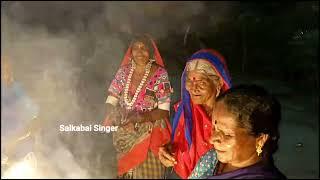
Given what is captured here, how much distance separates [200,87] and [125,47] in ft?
1.86

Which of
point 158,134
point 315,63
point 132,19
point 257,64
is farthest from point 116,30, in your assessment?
point 315,63

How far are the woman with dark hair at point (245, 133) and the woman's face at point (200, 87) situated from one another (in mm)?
148

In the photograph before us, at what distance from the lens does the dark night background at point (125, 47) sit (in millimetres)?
2840

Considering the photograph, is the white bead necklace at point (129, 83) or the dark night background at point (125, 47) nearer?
the dark night background at point (125, 47)

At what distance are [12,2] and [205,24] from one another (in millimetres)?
1282

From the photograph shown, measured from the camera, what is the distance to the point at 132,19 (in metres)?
2.89

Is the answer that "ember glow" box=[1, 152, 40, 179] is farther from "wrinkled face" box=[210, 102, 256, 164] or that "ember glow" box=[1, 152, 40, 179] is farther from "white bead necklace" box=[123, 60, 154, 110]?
"wrinkled face" box=[210, 102, 256, 164]

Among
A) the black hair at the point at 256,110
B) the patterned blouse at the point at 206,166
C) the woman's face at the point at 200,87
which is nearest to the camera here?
the black hair at the point at 256,110

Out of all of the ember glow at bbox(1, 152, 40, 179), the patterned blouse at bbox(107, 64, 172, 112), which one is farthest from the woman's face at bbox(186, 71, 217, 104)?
the ember glow at bbox(1, 152, 40, 179)

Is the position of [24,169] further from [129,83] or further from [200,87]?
[200,87]

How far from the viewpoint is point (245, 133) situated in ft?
8.71

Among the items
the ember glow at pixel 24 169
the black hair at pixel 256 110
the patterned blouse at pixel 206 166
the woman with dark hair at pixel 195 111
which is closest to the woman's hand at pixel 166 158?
the woman with dark hair at pixel 195 111

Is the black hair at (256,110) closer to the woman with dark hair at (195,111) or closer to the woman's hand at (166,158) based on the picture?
the woman with dark hair at (195,111)

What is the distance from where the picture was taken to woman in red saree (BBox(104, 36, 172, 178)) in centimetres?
294
